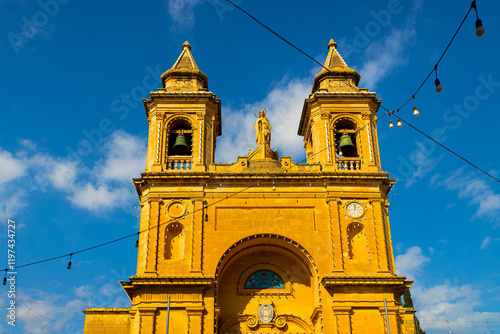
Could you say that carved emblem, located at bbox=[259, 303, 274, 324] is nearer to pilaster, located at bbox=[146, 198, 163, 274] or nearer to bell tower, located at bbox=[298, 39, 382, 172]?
pilaster, located at bbox=[146, 198, 163, 274]

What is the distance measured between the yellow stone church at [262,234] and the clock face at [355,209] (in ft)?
0.15

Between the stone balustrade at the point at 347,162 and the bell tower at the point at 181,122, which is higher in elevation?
the bell tower at the point at 181,122

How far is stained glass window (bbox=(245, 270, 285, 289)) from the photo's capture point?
26109 mm

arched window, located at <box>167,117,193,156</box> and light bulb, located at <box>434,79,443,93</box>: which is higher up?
arched window, located at <box>167,117,193,156</box>

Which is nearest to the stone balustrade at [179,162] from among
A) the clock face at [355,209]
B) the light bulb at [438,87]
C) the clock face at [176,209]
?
the clock face at [176,209]

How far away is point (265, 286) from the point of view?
2611cm

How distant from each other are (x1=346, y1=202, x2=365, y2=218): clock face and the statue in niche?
5642mm

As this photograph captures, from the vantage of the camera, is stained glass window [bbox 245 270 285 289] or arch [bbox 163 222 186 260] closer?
arch [bbox 163 222 186 260]

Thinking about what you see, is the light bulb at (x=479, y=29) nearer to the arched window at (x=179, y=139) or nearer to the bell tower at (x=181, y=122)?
the bell tower at (x=181, y=122)

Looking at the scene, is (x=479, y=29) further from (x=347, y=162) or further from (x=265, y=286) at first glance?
(x=265, y=286)

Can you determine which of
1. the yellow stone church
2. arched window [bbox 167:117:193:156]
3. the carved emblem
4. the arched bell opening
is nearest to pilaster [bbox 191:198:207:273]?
the yellow stone church

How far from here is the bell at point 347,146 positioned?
2730cm

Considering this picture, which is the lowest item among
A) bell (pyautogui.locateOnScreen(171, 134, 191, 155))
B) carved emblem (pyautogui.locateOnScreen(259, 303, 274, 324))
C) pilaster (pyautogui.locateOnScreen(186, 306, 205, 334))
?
pilaster (pyautogui.locateOnScreen(186, 306, 205, 334))

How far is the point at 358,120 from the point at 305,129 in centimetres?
414
